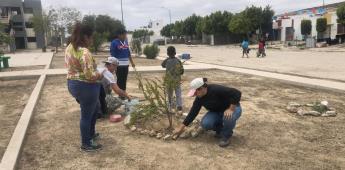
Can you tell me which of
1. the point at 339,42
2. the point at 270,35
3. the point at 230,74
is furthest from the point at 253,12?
the point at 230,74

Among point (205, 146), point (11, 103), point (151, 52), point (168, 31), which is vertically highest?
point (168, 31)

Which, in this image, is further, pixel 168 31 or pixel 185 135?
pixel 168 31

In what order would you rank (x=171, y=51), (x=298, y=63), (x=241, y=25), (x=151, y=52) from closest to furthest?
(x=171, y=51) → (x=298, y=63) → (x=151, y=52) → (x=241, y=25)

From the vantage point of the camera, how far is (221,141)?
16.8 feet

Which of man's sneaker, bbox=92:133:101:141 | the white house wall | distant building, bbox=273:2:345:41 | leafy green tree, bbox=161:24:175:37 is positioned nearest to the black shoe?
man's sneaker, bbox=92:133:101:141

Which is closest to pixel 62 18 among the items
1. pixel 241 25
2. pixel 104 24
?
pixel 104 24

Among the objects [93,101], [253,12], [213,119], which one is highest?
[253,12]

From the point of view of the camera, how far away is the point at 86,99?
15.1 ft

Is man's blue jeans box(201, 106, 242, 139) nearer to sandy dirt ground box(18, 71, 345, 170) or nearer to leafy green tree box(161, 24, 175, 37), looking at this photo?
sandy dirt ground box(18, 71, 345, 170)

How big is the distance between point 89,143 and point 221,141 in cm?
174

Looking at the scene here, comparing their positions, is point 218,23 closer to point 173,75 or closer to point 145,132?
point 173,75

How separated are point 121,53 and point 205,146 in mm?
3232

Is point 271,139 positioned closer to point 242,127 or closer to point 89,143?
point 242,127

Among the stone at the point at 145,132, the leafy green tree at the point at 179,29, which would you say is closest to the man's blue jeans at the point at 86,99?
the stone at the point at 145,132
